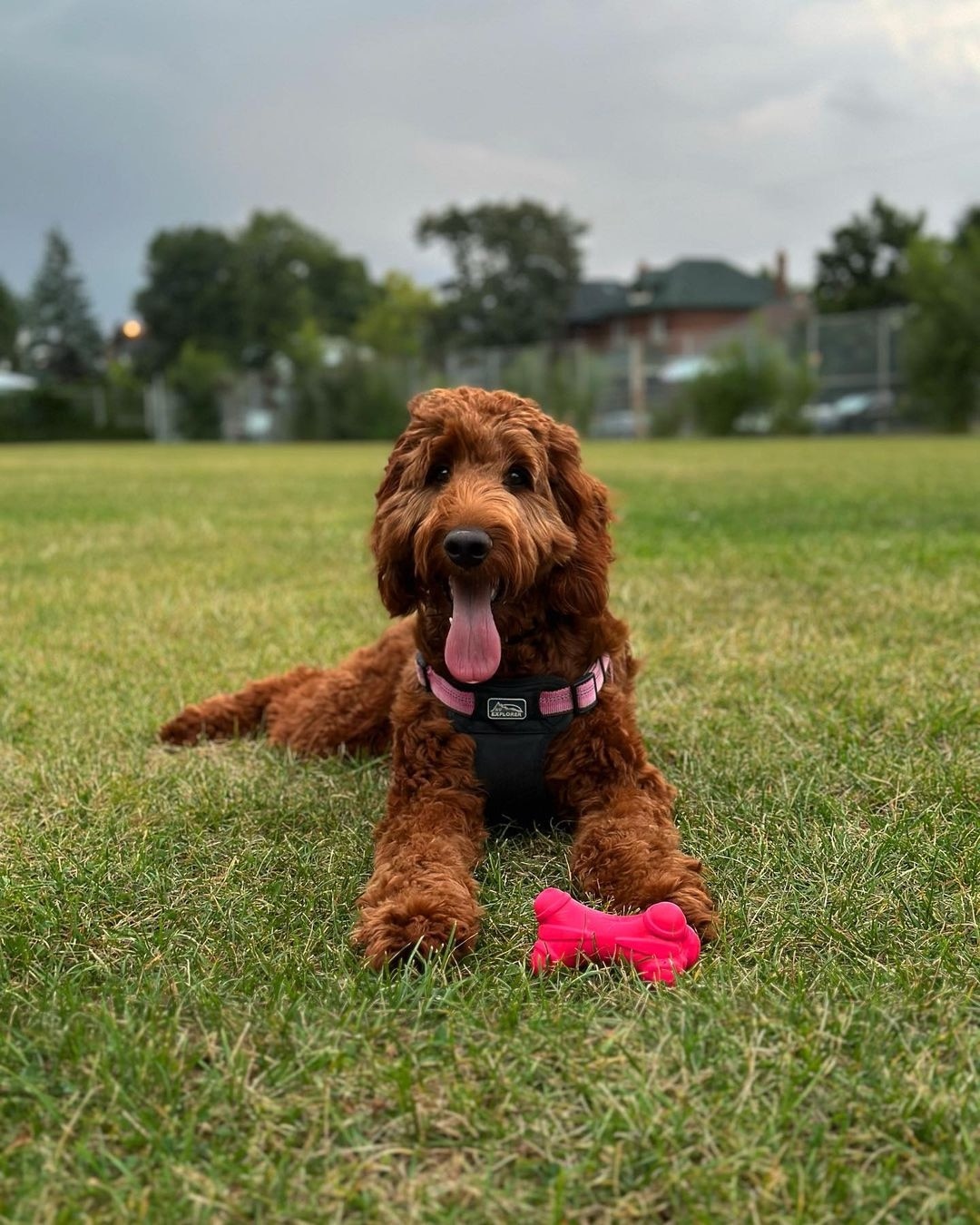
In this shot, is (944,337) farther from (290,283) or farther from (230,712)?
(290,283)

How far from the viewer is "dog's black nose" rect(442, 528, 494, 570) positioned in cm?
246

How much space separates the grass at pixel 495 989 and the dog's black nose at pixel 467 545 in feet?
2.47

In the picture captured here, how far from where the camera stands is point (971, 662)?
4.39 meters

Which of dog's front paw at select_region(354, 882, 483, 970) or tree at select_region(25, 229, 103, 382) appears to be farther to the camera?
tree at select_region(25, 229, 103, 382)

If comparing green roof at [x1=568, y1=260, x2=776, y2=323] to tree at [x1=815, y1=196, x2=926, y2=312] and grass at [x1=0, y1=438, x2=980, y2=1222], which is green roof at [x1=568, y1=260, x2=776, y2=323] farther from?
grass at [x1=0, y1=438, x2=980, y2=1222]

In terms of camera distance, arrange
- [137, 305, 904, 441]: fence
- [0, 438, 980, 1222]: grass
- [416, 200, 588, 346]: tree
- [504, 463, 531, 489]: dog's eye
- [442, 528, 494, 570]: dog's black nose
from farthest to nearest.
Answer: [416, 200, 588, 346]: tree → [137, 305, 904, 441]: fence → [504, 463, 531, 489]: dog's eye → [442, 528, 494, 570]: dog's black nose → [0, 438, 980, 1222]: grass

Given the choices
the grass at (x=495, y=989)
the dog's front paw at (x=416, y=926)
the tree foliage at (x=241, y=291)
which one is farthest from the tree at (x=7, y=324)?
the dog's front paw at (x=416, y=926)

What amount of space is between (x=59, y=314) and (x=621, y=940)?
104933mm

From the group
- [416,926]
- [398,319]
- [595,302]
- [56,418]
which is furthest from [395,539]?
[595,302]

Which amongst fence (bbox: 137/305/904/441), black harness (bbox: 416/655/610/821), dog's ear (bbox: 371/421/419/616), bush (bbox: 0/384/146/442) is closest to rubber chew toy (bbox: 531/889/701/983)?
black harness (bbox: 416/655/610/821)

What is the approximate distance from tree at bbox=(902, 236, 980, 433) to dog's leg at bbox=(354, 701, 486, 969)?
108 ft

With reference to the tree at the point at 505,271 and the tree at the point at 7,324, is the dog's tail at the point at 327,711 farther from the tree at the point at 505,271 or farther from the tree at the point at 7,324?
the tree at the point at 7,324

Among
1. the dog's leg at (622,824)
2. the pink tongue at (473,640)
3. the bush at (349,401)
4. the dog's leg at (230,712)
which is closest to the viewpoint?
the dog's leg at (622,824)

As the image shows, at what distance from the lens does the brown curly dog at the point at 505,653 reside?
8.25 feet
